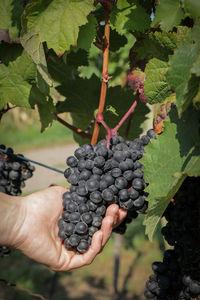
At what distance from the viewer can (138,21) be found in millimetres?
1271

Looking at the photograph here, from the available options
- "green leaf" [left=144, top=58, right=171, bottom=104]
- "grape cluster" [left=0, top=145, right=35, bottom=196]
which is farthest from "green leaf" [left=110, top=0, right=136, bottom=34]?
"grape cluster" [left=0, top=145, right=35, bottom=196]

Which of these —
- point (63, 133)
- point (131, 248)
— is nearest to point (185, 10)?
point (131, 248)

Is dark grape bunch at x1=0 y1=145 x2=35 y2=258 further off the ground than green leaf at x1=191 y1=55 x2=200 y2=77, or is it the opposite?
green leaf at x1=191 y1=55 x2=200 y2=77

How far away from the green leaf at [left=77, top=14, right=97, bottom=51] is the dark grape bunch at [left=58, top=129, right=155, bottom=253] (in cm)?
34

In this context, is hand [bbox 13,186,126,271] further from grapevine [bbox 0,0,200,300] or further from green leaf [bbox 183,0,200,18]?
green leaf [bbox 183,0,200,18]

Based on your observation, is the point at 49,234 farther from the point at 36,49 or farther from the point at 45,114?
the point at 36,49

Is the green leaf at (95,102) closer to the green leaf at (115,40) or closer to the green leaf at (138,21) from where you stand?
the green leaf at (115,40)

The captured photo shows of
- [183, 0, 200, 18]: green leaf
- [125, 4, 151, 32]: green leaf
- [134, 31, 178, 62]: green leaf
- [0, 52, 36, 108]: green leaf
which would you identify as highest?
[125, 4, 151, 32]: green leaf

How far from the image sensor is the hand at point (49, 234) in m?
1.26

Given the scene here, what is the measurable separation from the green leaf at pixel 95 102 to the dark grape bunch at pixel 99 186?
519mm

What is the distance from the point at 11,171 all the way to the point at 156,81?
34.1 inches

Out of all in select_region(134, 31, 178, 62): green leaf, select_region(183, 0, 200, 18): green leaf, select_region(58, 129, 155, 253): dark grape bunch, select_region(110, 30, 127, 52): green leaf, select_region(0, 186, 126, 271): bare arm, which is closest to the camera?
select_region(183, 0, 200, 18): green leaf

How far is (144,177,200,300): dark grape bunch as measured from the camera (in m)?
1.21

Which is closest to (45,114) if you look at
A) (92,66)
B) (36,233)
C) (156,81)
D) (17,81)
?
(17,81)
